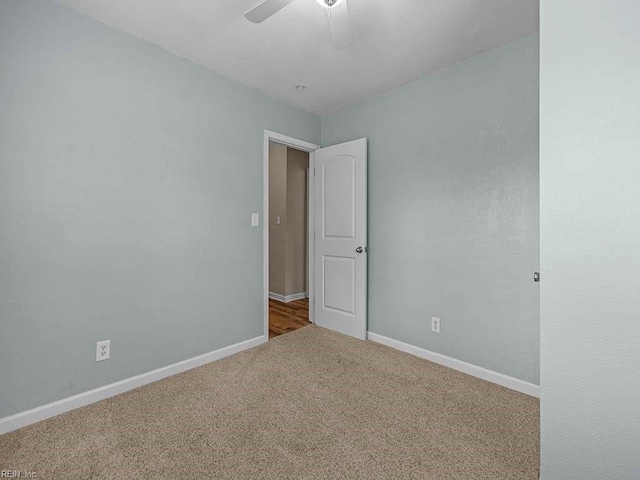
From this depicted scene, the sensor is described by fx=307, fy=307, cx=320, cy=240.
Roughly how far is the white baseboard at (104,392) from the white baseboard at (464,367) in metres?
1.38

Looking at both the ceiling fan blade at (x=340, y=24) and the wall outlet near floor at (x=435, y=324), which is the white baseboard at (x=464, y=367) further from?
A: the ceiling fan blade at (x=340, y=24)

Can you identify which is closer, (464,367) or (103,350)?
(103,350)

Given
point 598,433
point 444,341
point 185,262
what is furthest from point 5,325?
point 444,341

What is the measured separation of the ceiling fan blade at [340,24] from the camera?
1414mm

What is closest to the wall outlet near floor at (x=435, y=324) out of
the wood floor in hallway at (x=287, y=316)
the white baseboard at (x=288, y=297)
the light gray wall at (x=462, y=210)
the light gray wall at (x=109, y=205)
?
the light gray wall at (x=462, y=210)

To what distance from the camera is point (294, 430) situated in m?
1.71

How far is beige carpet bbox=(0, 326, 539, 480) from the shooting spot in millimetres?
1436

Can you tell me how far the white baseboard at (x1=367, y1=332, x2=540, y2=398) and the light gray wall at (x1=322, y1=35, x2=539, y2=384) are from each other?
5cm

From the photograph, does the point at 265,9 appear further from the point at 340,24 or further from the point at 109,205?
the point at 109,205

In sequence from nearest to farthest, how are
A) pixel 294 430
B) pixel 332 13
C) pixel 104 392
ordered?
1. pixel 332 13
2. pixel 294 430
3. pixel 104 392

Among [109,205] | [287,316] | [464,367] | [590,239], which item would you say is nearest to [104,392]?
[109,205]

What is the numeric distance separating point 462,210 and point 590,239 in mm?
1459

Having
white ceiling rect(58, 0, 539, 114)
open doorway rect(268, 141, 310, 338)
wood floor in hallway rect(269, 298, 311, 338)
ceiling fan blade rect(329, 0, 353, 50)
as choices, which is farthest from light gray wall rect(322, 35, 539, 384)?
open doorway rect(268, 141, 310, 338)

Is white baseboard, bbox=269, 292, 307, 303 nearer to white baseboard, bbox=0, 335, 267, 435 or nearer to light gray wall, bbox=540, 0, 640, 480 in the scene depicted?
white baseboard, bbox=0, 335, 267, 435
